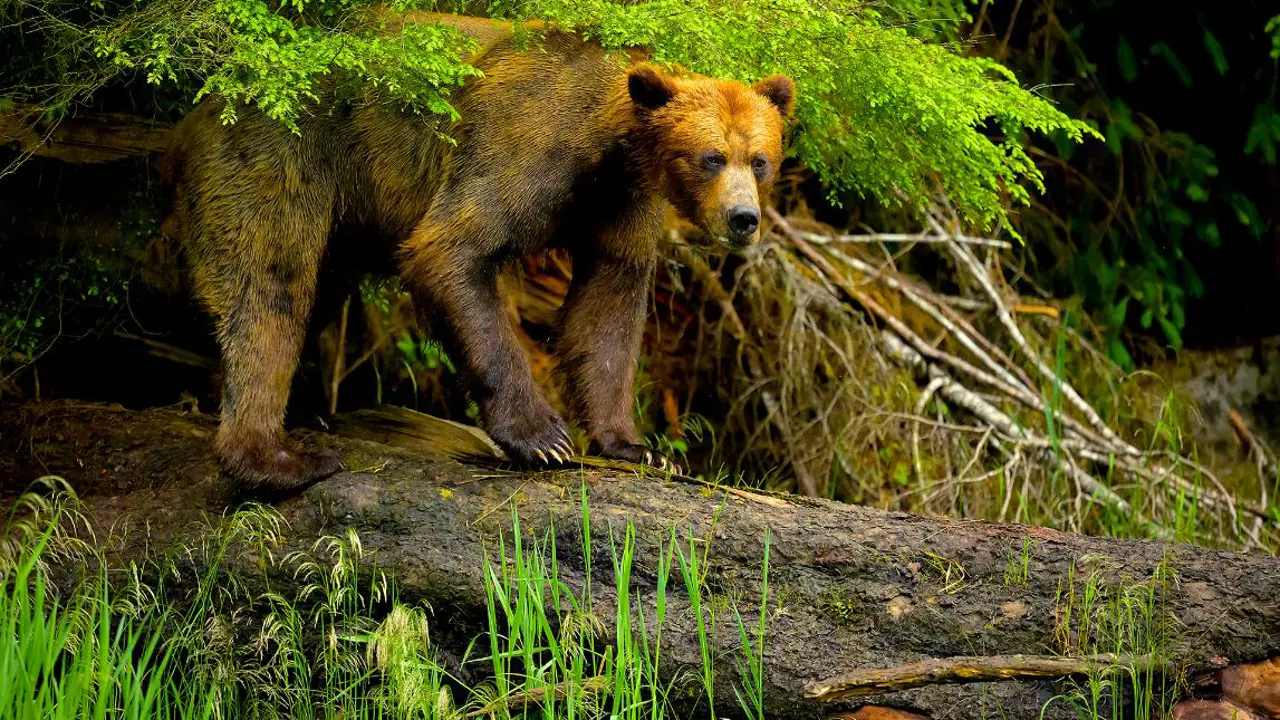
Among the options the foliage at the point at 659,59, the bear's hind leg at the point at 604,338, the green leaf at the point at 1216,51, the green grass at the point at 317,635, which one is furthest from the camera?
the green leaf at the point at 1216,51

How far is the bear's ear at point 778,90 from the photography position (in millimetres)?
4914

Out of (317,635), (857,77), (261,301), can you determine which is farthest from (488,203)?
(317,635)

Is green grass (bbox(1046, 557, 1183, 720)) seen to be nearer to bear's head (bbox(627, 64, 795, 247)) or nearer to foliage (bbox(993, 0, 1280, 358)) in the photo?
bear's head (bbox(627, 64, 795, 247))

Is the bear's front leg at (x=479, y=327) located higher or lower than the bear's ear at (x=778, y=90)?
lower

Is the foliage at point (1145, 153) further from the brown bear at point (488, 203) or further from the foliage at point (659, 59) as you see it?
the brown bear at point (488, 203)

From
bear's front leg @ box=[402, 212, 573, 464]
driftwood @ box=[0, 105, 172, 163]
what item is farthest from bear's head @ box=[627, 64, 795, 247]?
driftwood @ box=[0, 105, 172, 163]

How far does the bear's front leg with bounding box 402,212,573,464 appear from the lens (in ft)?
15.9

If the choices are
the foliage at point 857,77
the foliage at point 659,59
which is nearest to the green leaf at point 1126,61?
the foliage at point 659,59

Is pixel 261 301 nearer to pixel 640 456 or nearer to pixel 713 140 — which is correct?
pixel 640 456

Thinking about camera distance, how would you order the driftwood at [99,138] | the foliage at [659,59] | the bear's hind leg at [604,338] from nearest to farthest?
the foliage at [659,59], the bear's hind leg at [604,338], the driftwood at [99,138]

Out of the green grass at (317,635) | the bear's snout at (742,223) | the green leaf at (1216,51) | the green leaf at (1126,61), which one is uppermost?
the green leaf at (1216,51)

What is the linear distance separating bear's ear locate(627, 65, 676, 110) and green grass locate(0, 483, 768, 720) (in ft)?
4.95

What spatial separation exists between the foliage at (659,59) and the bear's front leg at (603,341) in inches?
33.0

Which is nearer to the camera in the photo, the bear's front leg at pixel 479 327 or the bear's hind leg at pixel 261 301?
the bear's front leg at pixel 479 327
